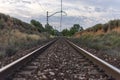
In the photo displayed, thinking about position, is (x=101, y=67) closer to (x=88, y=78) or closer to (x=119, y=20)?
(x=88, y=78)

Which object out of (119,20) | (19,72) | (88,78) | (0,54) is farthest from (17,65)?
(119,20)

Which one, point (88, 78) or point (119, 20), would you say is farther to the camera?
point (119, 20)

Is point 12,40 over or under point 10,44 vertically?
over

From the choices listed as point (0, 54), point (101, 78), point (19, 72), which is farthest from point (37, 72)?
point (0, 54)

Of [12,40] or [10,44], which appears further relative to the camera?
[12,40]

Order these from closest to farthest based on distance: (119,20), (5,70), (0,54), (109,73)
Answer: (5,70) < (109,73) < (0,54) < (119,20)

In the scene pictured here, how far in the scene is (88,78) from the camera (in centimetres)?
833

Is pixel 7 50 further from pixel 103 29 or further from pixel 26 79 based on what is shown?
pixel 103 29

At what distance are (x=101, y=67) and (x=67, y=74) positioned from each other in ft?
4.51

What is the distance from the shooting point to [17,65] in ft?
31.9

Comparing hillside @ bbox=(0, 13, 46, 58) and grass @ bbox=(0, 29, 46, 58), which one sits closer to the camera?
grass @ bbox=(0, 29, 46, 58)

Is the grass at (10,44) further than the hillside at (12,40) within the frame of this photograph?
No

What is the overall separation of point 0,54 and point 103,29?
41.4 metres

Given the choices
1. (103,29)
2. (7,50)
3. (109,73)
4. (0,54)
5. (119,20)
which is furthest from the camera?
(103,29)
